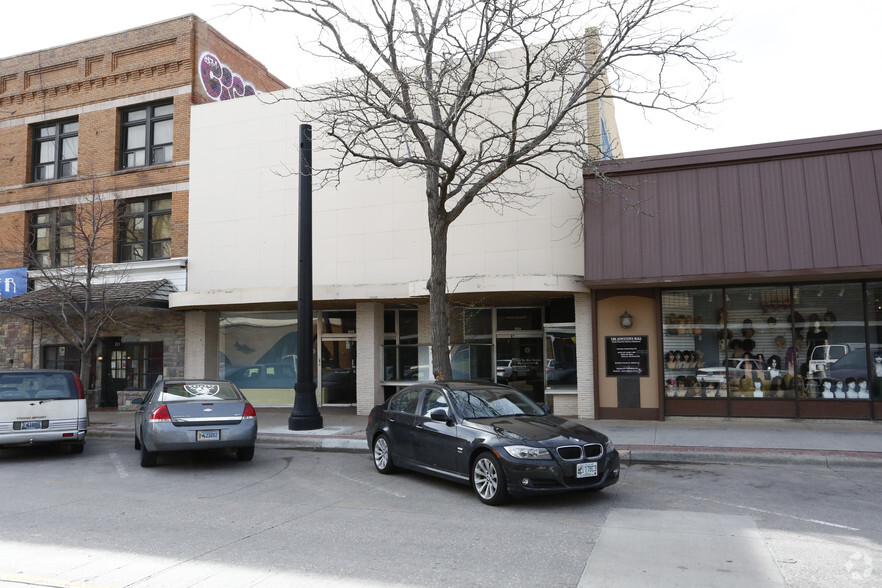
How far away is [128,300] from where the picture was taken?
17.0 metres

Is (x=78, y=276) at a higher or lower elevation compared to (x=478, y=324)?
higher

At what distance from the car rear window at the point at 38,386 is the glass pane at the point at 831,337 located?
14260 mm

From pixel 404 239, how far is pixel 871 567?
12.5 m

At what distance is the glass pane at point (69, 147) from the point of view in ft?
69.7

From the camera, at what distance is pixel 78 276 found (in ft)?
60.1

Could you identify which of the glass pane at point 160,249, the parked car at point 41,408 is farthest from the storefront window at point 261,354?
the parked car at point 41,408

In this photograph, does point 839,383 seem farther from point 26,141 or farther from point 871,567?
point 26,141

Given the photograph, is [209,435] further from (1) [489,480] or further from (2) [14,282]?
(2) [14,282]

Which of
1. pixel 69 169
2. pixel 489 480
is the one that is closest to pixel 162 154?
pixel 69 169

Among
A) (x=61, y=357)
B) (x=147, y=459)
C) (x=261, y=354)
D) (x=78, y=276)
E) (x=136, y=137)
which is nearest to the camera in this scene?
(x=147, y=459)

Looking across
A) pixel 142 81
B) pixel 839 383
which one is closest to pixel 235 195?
pixel 142 81

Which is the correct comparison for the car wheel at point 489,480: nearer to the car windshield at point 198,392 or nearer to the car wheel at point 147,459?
the car windshield at point 198,392

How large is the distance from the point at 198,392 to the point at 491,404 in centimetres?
508

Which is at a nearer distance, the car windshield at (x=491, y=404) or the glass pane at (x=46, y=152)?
the car windshield at (x=491, y=404)
